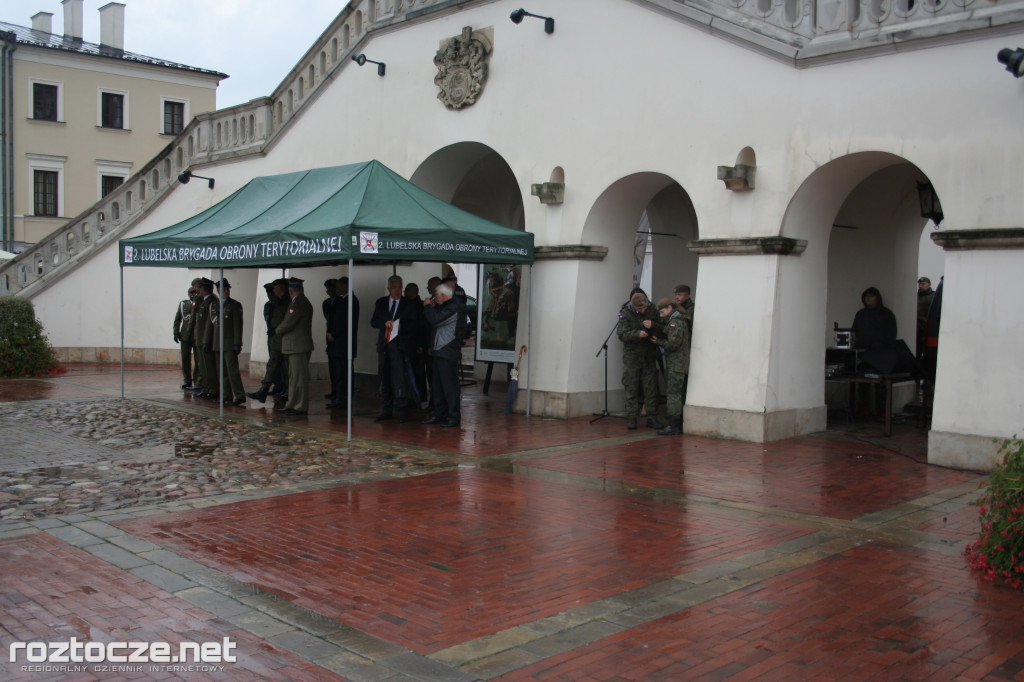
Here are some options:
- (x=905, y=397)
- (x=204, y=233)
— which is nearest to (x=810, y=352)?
(x=905, y=397)

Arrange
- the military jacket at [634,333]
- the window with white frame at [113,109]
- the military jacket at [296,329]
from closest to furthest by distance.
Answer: the military jacket at [634,333] → the military jacket at [296,329] → the window with white frame at [113,109]

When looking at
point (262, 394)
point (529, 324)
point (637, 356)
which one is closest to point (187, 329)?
point (262, 394)

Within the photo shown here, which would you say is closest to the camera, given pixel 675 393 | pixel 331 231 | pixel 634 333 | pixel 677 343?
pixel 331 231

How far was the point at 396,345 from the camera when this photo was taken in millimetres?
13125

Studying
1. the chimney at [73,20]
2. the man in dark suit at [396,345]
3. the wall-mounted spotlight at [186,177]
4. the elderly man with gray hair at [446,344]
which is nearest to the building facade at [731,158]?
the elderly man with gray hair at [446,344]

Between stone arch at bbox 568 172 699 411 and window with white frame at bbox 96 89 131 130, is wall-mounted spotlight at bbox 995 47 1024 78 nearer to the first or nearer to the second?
stone arch at bbox 568 172 699 411

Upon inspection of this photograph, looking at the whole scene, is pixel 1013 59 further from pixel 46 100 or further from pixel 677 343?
pixel 46 100

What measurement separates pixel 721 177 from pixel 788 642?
746cm

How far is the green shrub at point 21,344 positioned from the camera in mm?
18938

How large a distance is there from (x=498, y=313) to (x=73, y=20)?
1401 inches

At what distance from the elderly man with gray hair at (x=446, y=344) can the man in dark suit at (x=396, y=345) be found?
43cm

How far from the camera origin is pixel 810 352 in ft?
39.4

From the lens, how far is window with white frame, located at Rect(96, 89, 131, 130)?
131 ft

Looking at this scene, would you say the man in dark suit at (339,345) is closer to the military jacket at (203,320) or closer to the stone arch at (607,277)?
the military jacket at (203,320)
